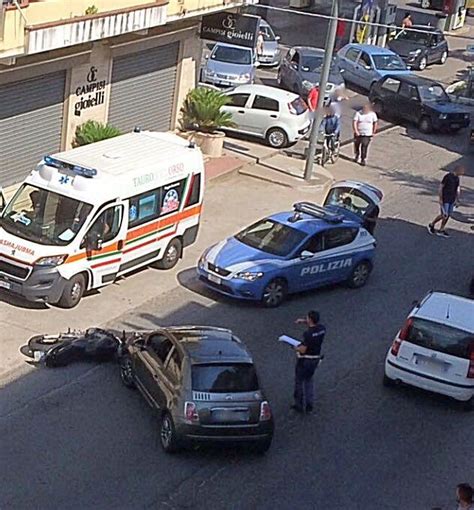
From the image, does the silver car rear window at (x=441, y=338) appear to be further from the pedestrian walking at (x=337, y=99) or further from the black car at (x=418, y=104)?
the black car at (x=418, y=104)

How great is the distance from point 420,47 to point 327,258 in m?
26.3

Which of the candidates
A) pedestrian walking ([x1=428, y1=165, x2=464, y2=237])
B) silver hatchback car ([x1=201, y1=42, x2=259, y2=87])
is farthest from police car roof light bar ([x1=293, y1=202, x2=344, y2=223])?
silver hatchback car ([x1=201, y1=42, x2=259, y2=87])

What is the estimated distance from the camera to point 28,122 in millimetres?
23812

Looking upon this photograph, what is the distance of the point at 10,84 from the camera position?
22.8 meters

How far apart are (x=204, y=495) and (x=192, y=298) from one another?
687 centimetres

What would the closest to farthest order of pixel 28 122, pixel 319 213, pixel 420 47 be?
pixel 319 213 → pixel 28 122 → pixel 420 47

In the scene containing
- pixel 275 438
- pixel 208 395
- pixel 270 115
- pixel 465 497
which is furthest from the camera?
pixel 270 115

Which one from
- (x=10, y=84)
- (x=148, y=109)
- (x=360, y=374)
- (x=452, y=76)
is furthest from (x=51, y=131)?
(x=452, y=76)

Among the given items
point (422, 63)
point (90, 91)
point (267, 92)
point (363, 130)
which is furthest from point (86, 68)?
point (422, 63)

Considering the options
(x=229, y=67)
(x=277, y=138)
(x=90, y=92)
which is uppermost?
(x=90, y=92)

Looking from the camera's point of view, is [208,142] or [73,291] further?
[208,142]

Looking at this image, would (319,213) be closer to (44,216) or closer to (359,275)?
(359,275)

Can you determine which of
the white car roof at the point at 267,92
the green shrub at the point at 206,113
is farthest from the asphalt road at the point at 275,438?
the white car roof at the point at 267,92

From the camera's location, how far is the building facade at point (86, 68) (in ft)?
72.0
